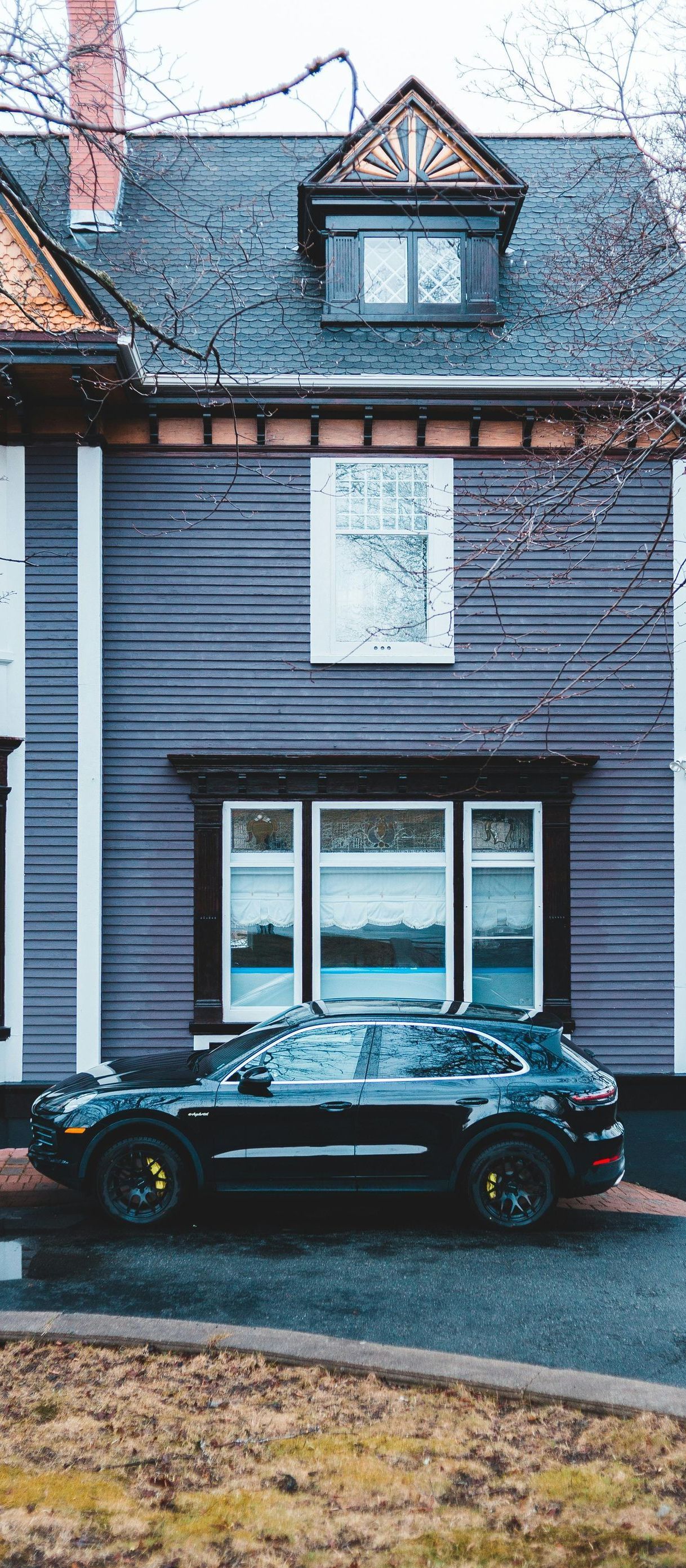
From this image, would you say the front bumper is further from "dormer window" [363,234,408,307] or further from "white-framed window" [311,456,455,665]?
"dormer window" [363,234,408,307]

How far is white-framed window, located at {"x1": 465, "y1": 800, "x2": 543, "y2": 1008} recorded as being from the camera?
36.3 ft

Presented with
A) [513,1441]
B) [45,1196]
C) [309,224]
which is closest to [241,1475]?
[513,1441]

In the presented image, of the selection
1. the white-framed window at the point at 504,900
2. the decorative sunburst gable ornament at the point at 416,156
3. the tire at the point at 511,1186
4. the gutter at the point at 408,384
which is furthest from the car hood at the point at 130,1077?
the decorative sunburst gable ornament at the point at 416,156

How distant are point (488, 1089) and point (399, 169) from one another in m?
9.69

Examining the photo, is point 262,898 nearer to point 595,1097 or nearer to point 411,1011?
point 411,1011

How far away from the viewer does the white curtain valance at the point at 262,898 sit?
36.1 ft

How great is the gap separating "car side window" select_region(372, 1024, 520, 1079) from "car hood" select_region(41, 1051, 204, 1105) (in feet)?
4.33

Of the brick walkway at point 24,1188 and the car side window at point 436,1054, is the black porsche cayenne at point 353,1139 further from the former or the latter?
the brick walkway at point 24,1188

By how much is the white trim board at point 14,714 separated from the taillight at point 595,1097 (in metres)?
5.61

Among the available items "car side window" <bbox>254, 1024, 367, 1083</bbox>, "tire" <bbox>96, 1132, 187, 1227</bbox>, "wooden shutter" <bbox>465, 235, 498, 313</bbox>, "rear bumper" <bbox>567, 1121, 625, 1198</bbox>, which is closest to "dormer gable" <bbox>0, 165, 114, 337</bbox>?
"wooden shutter" <bbox>465, 235, 498, 313</bbox>

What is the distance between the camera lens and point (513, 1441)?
4289mm

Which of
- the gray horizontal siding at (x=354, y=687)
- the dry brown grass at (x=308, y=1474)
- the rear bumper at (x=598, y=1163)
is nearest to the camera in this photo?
the dry brown grass at (x=308, y=1474)

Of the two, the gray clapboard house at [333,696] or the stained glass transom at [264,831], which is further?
the stained glass transom at [264,831]

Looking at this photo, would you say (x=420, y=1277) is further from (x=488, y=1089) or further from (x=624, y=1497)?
(x=624, y=1497)
